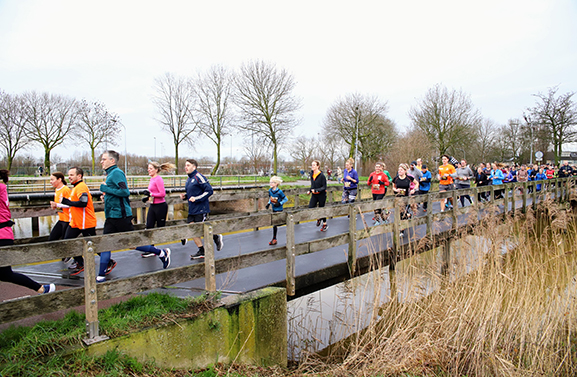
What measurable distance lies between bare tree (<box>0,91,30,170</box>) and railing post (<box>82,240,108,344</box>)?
1453 inches

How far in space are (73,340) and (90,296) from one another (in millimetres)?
335

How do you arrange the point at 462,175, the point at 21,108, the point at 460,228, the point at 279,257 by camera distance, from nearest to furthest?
1. the point at 279,257
2. the point at 460,228
3. the point at 462,175
4. the point at 21,108

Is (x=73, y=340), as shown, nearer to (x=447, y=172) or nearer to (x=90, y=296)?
(x=90, y=296)

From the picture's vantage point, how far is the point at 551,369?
387 cm

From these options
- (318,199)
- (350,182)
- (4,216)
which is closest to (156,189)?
(4,216)

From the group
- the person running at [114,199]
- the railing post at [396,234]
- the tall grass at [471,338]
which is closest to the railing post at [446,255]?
the railing post at [396,234]

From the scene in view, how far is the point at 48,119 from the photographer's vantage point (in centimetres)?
3497

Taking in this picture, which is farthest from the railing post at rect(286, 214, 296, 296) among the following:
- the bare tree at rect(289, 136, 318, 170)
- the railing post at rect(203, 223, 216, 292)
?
the bare tree at rect(289, 136, 318, 170)

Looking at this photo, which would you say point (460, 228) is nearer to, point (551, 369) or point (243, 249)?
point (551, 369)

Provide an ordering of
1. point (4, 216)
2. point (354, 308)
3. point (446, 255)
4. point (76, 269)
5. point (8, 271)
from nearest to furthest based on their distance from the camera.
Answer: point (8, 271) < point (4, 216) < point (354, 308) < point (76, 269) < point (446, 255)

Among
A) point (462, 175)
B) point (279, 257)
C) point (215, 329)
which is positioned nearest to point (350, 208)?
point (279, 257)

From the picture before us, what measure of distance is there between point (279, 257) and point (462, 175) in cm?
869

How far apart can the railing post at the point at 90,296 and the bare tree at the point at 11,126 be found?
36903 millimetres

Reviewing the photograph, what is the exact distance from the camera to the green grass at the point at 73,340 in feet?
8.27
